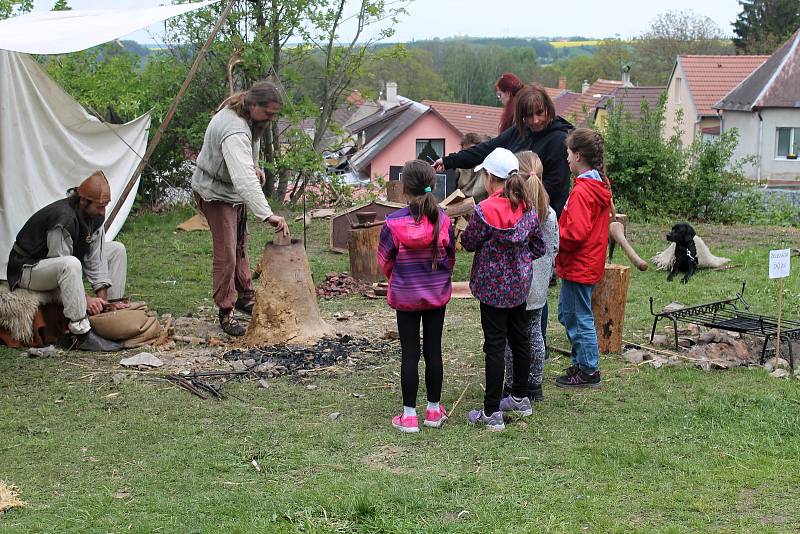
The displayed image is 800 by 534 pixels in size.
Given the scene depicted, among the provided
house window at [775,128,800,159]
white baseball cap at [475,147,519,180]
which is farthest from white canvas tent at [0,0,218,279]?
house window at [775,128,800,159]

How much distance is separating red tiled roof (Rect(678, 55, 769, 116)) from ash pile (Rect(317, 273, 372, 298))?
114ft

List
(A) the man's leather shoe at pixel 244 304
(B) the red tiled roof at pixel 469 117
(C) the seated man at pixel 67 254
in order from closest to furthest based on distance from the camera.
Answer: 1. (C) the seated man at pixel 67 254
2. (A) the man's leather shoe at pixel 244 304
3. (B) the red tiled roof at pixel 469 117

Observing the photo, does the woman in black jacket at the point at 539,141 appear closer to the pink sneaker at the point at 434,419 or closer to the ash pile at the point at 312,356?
the ash pile at the point at 312,356

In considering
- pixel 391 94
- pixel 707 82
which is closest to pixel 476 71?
pixel 391 94

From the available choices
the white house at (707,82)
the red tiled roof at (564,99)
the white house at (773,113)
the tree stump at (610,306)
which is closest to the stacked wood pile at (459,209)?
the tree stump at (610,306)

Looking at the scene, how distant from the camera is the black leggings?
15.9 feet

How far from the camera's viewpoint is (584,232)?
5273 millimetres

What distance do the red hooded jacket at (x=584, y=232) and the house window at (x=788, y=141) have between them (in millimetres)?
33265

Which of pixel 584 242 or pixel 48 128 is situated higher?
pixel 48 128

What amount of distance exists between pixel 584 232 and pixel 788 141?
1333 inches

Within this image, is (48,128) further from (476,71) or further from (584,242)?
(476,71)

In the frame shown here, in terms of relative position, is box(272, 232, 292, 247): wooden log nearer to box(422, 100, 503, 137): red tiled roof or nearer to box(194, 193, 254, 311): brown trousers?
box(194, 193, 254, 311): brown trousers

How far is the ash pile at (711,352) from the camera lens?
5938 mm

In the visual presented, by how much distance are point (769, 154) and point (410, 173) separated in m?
34.4
